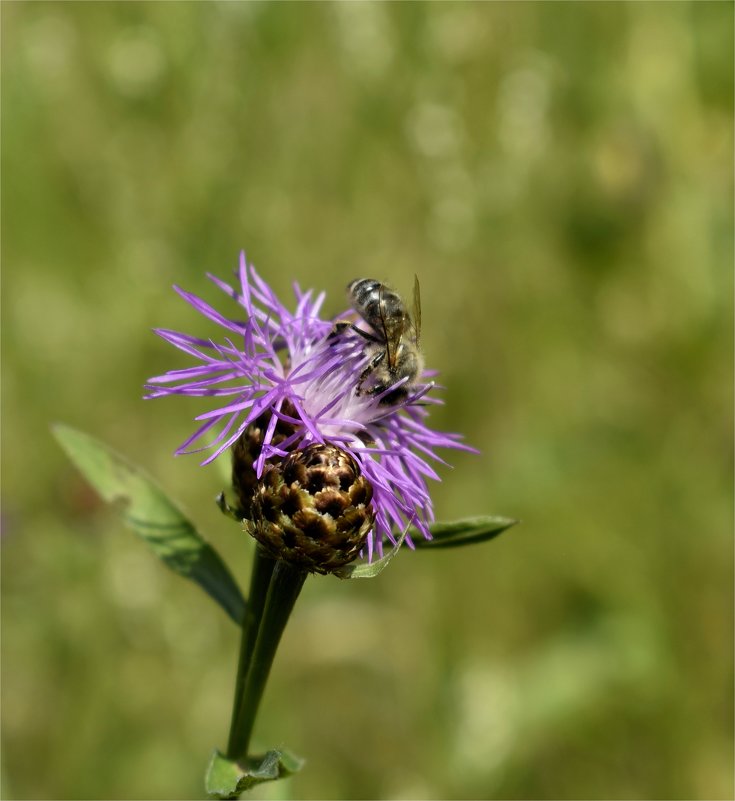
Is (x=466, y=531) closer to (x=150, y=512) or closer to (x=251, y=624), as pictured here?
(x=251, y=624)

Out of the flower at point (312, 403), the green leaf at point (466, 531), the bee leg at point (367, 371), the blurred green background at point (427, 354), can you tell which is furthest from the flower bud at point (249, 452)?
the blurred green background at point (427, 354)

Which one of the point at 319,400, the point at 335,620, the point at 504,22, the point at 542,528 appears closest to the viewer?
the point at 319,400

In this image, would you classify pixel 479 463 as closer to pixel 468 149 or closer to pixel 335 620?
pixel 335 620

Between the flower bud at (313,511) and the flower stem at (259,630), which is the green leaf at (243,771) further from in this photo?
the flower bud at (313,511)

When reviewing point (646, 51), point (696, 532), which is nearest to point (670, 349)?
point (696, 532)

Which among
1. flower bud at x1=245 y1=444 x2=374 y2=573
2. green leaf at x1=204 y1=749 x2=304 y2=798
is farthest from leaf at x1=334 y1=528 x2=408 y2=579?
green leaf at x1=204 y1=749 x2=304 y2=798

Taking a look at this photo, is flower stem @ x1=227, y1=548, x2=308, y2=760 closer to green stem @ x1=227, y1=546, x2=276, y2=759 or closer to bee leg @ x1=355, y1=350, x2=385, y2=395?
green stem @ x1=227, y1=546, x2=276, y2=759
